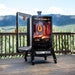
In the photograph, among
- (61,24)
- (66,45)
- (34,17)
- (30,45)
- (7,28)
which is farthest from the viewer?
(61,24)

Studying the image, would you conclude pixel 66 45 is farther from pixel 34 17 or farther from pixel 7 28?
pixel 7 28

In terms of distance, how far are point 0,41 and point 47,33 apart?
2.13m

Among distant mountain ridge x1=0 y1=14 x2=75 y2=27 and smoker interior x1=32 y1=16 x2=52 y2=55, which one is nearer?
smoker interior x1=32 y1=16 x2=52 y2=55

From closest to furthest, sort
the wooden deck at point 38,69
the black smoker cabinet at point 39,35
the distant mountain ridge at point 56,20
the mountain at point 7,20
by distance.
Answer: the wooden deck at point 38,69, the black smoker cabinet at point 39,35, the mountain at point 7,20, the distant mountain ridge at point 56,20

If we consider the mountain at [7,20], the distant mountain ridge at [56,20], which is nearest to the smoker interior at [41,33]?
the distant mountain ridge at [56,20]

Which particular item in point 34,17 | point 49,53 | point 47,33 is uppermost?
point 34,17

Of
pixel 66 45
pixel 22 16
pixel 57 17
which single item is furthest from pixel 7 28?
pixel 22 16

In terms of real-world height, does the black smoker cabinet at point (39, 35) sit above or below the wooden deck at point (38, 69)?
above

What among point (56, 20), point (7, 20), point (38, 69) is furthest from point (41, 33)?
point (7, 20)

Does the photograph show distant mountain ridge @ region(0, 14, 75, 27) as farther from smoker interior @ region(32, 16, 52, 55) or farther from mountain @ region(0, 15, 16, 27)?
smoker interior @ region(32, 16, 52, 55)

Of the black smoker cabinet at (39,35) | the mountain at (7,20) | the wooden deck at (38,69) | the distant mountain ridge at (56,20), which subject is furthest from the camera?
the distant mountain ridge at (56,20)

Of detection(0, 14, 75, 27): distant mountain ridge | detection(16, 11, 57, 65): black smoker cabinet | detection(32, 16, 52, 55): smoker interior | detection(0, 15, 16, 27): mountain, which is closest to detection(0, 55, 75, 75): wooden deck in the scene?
detection(16, 11, 57, 65): black smoker cabinet

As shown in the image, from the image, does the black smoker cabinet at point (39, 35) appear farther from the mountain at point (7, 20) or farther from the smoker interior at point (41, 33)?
the mountain at point (7, 20)

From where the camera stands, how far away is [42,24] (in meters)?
4.40
